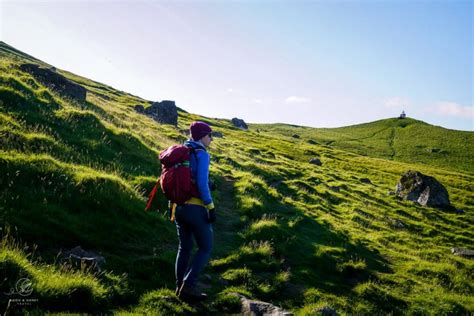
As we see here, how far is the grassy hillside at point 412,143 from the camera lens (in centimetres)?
11050

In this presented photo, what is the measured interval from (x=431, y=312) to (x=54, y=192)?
39.6 ft

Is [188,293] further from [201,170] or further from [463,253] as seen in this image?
[463,253]

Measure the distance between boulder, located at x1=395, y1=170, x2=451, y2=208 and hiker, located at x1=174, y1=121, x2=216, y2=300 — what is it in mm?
33181

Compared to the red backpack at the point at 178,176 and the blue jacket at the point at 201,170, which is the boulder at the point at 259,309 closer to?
the blue jacket at the point at 201,170

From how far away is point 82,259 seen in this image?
7.62 m

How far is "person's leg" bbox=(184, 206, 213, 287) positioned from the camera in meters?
7.39

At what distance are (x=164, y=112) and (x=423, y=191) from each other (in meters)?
33.7

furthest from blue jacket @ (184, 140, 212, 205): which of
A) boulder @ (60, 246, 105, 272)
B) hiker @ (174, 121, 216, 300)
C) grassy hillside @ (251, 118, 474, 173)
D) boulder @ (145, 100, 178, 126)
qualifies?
grassy hillside @ (251, 118, 474, 173)

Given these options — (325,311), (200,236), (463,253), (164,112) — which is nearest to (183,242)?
(200,236)

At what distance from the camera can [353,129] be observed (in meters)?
179

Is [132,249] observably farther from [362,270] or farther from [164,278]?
[362,270]

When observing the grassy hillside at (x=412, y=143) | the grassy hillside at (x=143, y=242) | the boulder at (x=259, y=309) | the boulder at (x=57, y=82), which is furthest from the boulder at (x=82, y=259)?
the grassy hillside at (x=412, y=143)

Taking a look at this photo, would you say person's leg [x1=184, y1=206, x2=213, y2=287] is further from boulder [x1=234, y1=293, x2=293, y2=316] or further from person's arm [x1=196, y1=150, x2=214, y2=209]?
boulder [x1=234, y1=293, x2=293, y2=316]

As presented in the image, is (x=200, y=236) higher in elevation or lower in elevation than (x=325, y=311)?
higher
